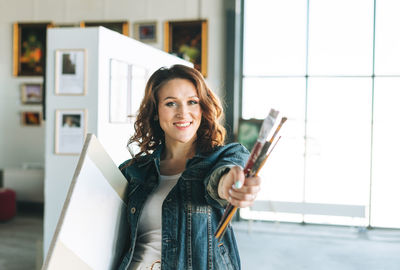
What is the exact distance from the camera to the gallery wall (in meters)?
6.99

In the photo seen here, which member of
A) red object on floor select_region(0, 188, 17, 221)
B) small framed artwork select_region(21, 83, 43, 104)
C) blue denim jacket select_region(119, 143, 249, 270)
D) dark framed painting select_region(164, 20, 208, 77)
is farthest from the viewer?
small framed artwork select_region(21, 83, 43, 104)

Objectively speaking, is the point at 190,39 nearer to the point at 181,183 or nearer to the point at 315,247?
the point at 315,247

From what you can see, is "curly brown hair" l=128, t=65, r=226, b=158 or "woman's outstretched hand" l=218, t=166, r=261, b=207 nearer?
"woman's outstretched hand" l=218, t=166, r=261, b=207

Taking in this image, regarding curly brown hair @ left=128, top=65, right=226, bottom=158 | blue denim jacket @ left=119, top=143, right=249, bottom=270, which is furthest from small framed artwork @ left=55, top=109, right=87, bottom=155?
blue denim jacket @ left=119, top=143, right=249, bottom=270

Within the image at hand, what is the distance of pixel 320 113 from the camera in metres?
6.82

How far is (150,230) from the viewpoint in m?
1.47

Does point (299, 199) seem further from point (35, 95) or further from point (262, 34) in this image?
point (35, 95)

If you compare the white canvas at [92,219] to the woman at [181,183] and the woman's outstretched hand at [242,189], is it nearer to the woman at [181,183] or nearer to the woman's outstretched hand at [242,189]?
the woman at [181,183]

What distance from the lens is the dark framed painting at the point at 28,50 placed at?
7.70 meters

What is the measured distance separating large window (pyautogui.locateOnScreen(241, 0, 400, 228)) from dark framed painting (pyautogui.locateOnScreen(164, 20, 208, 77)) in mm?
708

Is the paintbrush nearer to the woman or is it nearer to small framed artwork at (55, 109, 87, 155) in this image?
the woman

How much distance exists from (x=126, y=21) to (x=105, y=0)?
57 centimetres

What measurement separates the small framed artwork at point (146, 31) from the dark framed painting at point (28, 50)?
72.4 inches

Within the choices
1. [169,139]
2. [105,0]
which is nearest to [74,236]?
[169,139]
